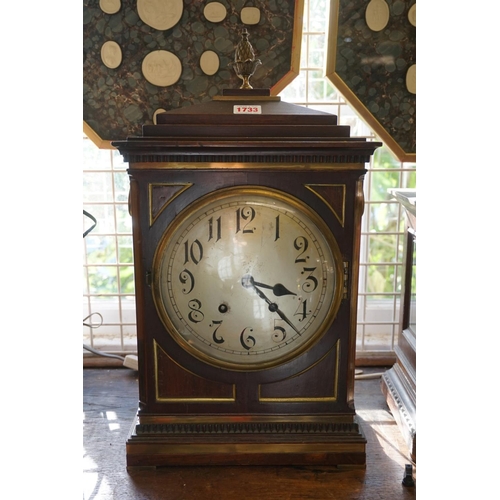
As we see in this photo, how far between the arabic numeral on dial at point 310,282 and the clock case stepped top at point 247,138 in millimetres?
187

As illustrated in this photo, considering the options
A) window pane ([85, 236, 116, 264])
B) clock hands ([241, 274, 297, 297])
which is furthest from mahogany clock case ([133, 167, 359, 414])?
window pane ([85, 236, 116, 264])

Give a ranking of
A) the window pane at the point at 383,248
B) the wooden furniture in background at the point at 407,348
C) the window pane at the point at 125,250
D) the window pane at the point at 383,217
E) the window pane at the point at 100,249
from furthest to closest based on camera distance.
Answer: the window pane at the point at 383,248 → the window pane at the point at 383,217 → the window pane at the point at 125,250 → the window pane at the point at 100,249 → the wooden furniture in background at the point at 407,348

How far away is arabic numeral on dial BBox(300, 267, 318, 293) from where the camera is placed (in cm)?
89

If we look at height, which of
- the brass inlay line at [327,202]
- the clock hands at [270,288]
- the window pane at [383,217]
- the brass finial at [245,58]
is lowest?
the clock hands at [270,288]

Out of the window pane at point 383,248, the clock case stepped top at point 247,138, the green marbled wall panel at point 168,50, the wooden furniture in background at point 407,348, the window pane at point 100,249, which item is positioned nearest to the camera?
the clock case stepped top at point 247,138

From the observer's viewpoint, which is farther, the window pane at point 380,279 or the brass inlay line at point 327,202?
the window pane at point 380,279

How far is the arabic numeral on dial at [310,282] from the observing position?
0.89 metres

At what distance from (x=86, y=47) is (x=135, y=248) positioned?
24.9 inches

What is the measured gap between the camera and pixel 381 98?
1.29 m

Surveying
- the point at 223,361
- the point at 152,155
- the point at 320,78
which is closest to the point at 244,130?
the point at 152,155

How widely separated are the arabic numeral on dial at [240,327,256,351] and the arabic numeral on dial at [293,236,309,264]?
154 millimetres

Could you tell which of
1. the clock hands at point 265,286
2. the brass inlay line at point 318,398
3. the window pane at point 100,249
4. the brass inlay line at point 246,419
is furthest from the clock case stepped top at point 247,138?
the window pane at point 100,249

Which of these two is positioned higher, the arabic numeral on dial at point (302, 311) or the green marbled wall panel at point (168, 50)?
the green marbled wall panel at point (168, 50)

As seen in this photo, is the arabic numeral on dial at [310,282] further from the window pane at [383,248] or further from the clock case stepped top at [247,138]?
the window pane at [383,248]
